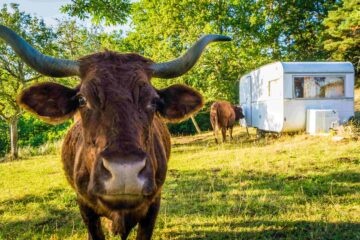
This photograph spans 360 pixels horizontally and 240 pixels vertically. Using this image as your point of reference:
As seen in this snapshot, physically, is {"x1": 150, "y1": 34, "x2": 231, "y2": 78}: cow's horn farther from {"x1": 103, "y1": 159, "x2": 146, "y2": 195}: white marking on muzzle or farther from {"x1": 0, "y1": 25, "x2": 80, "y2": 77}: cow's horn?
{"x1": 103, "y1": 159, "x2": 146, "y2": 195}: white marking on muzzle

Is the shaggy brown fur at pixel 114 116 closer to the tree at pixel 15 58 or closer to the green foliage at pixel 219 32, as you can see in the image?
the tree at pixel 15 58

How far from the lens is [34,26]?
1555cm

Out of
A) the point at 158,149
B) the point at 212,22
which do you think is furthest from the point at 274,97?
the point at 158,149

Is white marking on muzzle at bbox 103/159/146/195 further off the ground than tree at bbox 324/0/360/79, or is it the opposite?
tree at bbox 324/0/360/79

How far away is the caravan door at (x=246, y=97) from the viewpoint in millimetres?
20312

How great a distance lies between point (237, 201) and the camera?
6016 millimetres

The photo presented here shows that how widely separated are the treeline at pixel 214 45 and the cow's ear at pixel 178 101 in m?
12.7

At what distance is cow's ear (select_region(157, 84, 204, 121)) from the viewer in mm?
3578

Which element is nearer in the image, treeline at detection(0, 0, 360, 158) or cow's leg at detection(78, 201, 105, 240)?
cow's leg at detection(78, 201, 105, 240)

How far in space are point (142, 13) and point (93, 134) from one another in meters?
27.3

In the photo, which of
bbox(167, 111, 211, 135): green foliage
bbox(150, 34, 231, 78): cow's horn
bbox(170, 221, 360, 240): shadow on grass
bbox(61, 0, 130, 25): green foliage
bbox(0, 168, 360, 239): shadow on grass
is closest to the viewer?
bbox(150, 34, 231, 78): cow's horn

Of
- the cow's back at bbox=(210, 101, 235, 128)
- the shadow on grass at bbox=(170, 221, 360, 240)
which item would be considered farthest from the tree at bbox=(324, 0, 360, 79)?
the shadow on grass at bbox=(170, 221, 360, 240)

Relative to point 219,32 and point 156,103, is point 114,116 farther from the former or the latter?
point 219,32

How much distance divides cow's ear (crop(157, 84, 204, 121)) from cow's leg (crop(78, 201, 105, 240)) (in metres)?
1.19
